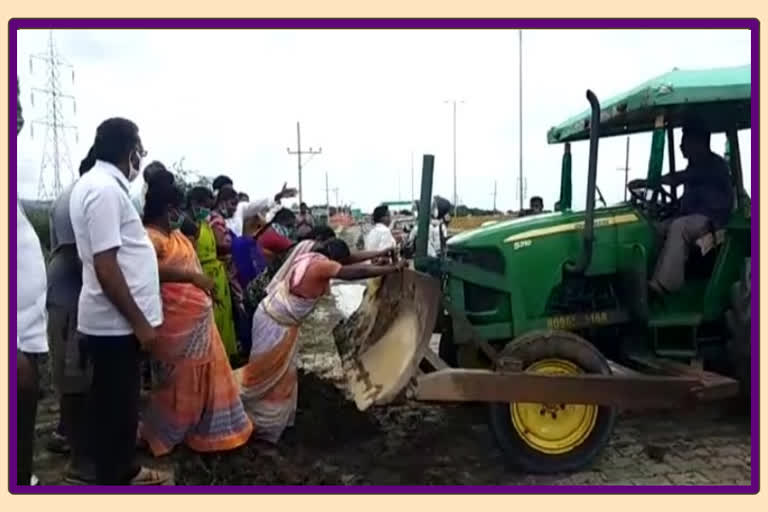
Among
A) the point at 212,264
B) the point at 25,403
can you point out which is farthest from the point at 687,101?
the point at 25,403

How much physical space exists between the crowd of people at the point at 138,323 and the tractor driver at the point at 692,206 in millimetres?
1675

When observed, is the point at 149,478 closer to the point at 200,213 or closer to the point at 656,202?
the point at 200,213

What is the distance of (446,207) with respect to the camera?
546cm

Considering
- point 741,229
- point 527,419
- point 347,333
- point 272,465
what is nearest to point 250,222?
point 347,333

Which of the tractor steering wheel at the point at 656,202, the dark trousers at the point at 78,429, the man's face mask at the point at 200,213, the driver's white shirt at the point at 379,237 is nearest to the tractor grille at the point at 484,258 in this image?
the tractor steering wheel at the point at 656,202

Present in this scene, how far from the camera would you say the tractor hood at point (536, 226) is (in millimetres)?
Answer: 5043

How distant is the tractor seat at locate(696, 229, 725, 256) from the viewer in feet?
16.5

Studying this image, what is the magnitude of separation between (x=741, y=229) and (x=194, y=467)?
357 centimetres

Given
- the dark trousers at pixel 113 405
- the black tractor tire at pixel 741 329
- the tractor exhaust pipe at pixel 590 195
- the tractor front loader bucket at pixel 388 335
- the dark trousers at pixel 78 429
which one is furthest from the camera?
the black tractor tire at pixel 741 329

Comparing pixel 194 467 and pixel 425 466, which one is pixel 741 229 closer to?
pixel 425 466

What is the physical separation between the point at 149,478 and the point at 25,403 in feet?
3.75

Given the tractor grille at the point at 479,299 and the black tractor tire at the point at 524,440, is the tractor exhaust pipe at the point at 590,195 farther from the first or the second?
the black tractor tire at the point at 524,440

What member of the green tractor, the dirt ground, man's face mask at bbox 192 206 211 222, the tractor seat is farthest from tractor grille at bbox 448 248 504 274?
man's face mask at bbox 192 206 211 222

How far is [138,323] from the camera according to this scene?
367 cm
